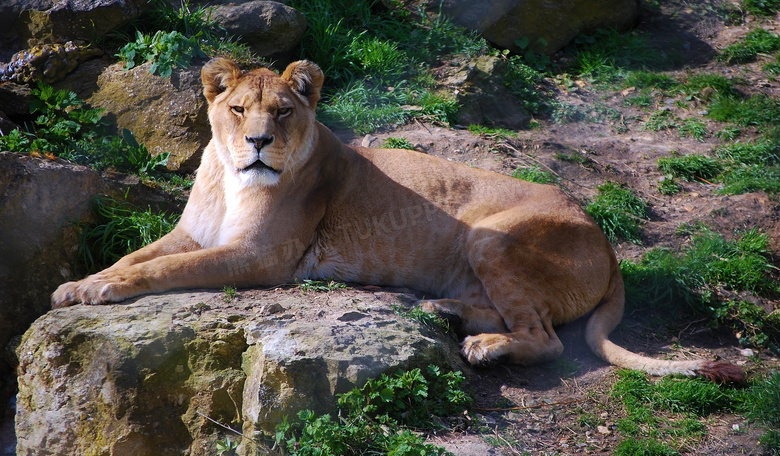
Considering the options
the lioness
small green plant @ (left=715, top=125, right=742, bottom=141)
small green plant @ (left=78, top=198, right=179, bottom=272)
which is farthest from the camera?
small green plant @ (left=715, top=125, right=742, bottom=141)

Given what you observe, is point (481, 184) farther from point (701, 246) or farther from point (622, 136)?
point (622, 136)

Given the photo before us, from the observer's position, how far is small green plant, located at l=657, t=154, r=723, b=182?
7.70 m

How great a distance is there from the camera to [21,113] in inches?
276

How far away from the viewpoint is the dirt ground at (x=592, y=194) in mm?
4254

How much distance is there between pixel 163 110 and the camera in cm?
→ 720

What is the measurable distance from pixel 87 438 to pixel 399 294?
7.36 ft

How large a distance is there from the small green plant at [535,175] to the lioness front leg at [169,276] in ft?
10.3

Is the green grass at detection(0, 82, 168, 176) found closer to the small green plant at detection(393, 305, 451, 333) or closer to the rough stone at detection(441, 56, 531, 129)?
the small green plant at detection(393, 305, 451, 333)

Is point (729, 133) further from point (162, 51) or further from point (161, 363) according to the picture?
point (161, 363)

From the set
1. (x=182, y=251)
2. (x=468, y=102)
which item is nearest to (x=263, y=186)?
(x=182, y=251)

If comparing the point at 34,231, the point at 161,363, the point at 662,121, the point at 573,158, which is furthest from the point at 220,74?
the point at 662,121

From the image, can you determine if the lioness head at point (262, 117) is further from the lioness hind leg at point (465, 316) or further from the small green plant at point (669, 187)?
the small green plant at point (669, 187)

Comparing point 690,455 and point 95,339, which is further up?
point 95,339

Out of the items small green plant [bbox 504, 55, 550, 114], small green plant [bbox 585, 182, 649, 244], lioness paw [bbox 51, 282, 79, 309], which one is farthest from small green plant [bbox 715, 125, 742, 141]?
lioness paw [bbox 51, 282, 79, 309]
